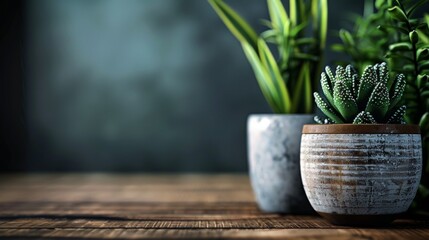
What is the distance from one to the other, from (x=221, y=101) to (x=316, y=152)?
137cm

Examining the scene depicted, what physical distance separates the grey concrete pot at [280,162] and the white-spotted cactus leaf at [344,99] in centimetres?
14

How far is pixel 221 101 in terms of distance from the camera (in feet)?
6.45

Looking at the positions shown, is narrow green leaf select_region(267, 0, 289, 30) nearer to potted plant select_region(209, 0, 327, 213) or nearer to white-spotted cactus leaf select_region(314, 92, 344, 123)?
potted plant select_region(209, 0, 327, 213)

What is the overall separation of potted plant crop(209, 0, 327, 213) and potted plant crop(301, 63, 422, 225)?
4.9 inches

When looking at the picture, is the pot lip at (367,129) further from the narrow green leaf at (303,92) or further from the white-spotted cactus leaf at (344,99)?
the narrow green leaf at (303,92)

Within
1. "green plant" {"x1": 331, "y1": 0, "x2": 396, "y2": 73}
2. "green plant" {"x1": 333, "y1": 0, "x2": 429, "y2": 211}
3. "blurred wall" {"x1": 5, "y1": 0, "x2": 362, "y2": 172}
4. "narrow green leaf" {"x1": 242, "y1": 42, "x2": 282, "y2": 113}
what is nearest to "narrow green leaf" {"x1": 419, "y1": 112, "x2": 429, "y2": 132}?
"green plant" {"x1": 333, "y1": 0, "x2": 429, "y2": 211}

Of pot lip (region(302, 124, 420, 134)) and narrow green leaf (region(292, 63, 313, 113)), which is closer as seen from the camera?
pot lip (region(302, 124, 420, 134))

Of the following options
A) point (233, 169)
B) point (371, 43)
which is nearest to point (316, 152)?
point (371, 43)

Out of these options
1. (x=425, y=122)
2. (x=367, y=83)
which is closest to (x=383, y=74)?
(x=367, y=83)

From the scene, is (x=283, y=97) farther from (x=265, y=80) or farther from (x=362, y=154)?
(x=362, y=154)

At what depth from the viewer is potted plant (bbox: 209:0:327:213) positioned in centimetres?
75

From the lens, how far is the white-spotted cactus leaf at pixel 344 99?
603mm

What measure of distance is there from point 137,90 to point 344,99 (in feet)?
4.70

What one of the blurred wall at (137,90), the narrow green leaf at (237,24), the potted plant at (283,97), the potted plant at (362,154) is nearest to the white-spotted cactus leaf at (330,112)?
the potted plant at (362,154)
